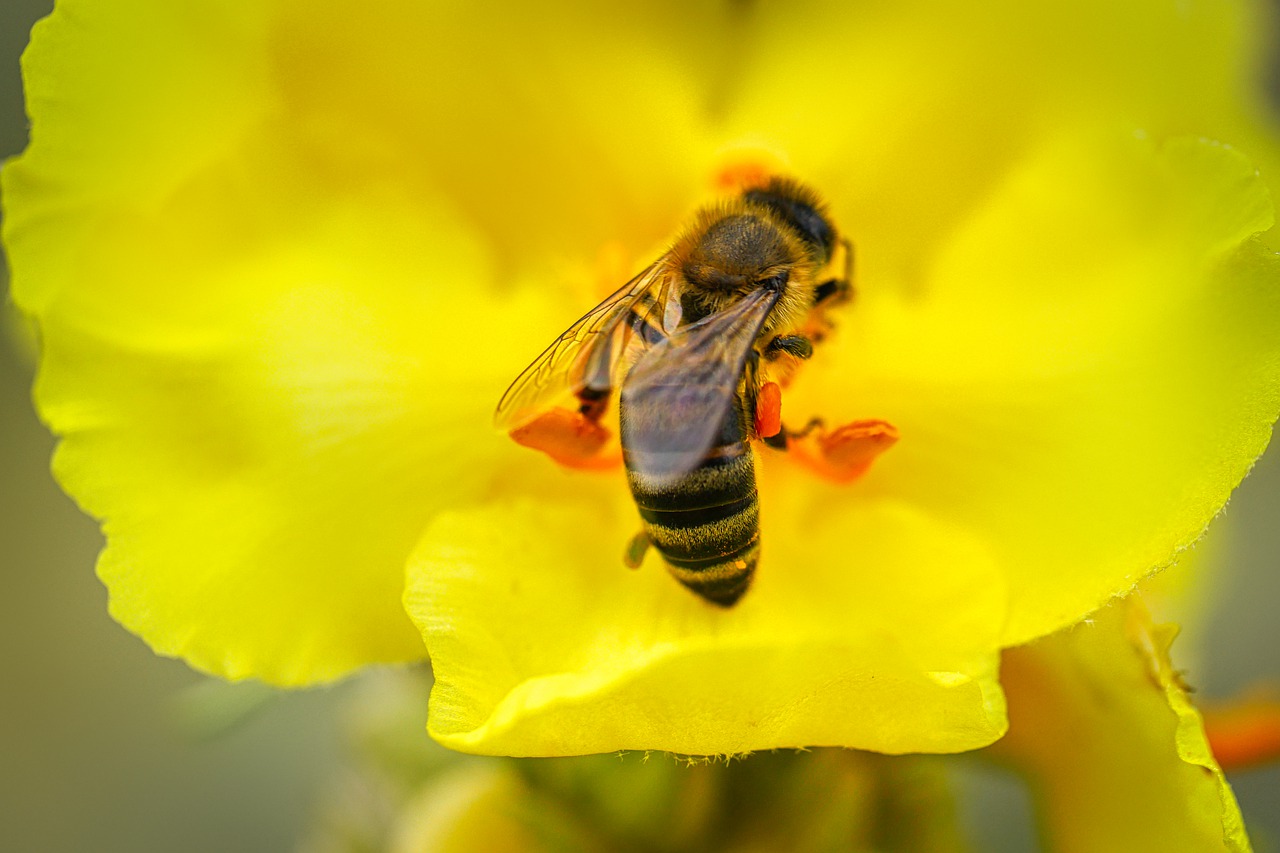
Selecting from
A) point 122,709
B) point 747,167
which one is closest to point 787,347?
point 747,167

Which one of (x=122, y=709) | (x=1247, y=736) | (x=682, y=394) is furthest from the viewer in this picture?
(x=122, y=709)

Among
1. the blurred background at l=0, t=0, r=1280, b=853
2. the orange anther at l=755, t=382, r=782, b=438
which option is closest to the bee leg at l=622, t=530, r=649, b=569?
the orange anther at l=755, t=382, r=782, b=438

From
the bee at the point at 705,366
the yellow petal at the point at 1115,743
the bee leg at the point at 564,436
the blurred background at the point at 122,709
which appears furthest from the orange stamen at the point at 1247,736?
the blurred background at the point at 122,709

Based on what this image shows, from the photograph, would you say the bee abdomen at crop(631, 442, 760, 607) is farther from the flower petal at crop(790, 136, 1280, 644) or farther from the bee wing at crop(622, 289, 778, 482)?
the flower petal at crop(790, 136, 1280, 644)

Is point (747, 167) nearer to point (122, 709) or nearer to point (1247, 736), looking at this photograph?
point (1247, 736)

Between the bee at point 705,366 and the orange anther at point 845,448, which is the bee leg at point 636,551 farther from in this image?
the orange anther at point 845,448

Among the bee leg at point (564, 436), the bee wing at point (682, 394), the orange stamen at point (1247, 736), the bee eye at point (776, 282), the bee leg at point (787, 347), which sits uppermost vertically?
the bee wing at point (682, 394)
